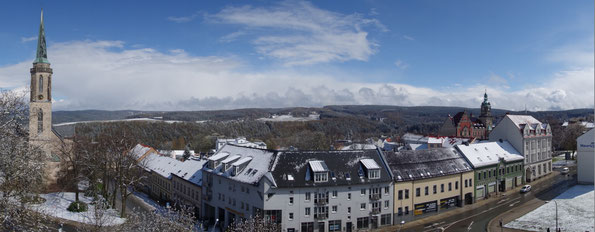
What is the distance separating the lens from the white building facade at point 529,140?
230 ft

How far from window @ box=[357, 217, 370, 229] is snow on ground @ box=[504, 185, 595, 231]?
51.0 ft

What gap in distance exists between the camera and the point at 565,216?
152ft

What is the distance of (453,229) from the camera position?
43.5 m

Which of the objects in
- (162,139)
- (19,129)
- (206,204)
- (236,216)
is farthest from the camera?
(162,139)

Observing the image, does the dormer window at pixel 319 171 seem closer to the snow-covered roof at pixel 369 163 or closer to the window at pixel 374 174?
the snow-covered roof at pixel 369 163

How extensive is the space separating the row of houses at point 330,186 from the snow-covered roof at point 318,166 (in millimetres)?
113

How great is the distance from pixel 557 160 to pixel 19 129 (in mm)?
108331

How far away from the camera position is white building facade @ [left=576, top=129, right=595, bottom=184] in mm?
63438

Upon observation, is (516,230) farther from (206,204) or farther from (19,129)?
(19,129)

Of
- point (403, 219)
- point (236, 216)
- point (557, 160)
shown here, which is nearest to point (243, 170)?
point (236, 216)

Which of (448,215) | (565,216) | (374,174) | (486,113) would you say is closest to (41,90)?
(374,174)

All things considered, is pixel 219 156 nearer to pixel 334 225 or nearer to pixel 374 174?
pixel 334 225

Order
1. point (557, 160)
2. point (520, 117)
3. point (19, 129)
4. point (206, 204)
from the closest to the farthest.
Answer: point (19, 129)
point (206, 204)
point (520, 117)
point (557, 160)

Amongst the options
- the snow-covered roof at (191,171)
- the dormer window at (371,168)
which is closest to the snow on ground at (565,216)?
the dormer window at (371,168)
